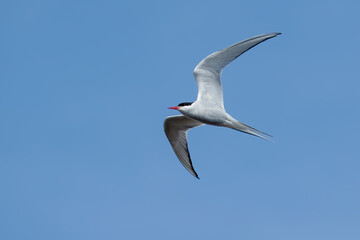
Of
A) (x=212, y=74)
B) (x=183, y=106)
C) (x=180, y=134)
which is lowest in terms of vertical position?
(x=180, y=134)

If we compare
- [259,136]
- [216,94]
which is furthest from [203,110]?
[259,136]

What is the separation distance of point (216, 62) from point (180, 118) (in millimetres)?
2103

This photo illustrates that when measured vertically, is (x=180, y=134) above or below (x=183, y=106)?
below

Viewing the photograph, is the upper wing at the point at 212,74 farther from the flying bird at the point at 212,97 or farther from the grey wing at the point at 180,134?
the grey wing at the point at 180,134

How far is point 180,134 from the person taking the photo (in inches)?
582

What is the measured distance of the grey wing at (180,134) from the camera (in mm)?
14539

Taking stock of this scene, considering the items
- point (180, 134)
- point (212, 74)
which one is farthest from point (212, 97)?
point (180, 134)

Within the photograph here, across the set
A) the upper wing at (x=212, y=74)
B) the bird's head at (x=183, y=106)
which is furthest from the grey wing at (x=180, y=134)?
the upper wing at (x=212, y=74)

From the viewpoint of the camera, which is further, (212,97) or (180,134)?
(180,134)

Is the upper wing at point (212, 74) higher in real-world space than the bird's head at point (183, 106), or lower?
higher

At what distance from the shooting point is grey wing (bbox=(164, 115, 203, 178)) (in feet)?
47.7

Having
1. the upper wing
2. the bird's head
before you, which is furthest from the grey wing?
the upper wing

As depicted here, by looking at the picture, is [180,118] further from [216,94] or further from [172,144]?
[216,94]

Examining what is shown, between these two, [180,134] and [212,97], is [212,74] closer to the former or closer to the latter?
[212,97]
